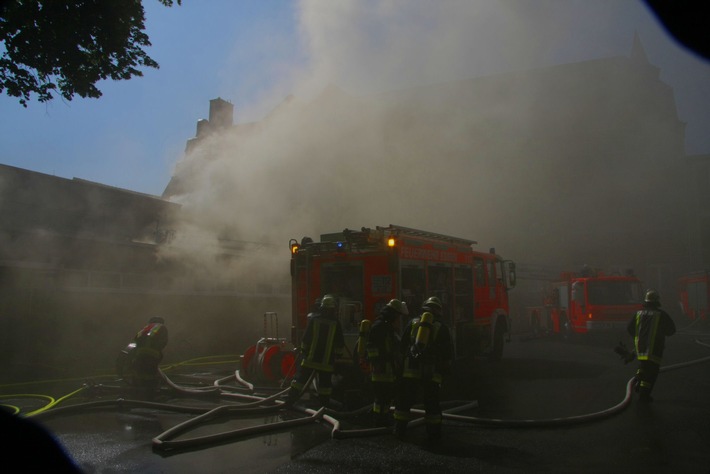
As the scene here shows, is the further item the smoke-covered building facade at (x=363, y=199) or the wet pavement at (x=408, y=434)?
the smoke-covered building facade at (x=363, y=199)

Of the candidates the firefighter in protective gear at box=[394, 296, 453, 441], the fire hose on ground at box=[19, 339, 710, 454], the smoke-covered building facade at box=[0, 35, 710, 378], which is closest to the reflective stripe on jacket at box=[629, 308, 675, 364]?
the fire hose on ground at box=[19, 339, 710, 454]

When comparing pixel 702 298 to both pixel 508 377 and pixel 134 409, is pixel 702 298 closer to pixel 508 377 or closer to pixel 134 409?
pixel 508 377

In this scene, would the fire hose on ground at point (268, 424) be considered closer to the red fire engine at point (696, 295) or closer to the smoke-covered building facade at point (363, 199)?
the smoke-covered building facade at point (363, 199)

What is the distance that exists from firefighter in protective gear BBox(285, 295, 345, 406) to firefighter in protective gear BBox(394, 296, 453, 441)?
1.21m

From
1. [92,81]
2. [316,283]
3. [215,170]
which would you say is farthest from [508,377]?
[215,170]

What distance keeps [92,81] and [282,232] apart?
9.75 metres

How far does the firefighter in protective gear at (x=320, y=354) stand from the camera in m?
6.34

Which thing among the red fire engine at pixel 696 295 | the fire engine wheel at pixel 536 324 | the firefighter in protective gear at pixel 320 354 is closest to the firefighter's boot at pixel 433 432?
the firefighter in protective gear at pixel 320 354

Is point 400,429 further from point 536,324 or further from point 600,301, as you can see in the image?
point 536,324

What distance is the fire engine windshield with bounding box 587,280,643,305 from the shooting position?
15.7m

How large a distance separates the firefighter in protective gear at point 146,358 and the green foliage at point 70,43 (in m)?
3.43

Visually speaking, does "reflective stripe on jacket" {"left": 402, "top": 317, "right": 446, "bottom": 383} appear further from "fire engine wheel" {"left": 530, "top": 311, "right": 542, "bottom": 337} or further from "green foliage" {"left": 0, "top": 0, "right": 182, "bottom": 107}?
"fire engine wheel" {"left": 530, "top": 311, "right": 542, "bottom": 337}

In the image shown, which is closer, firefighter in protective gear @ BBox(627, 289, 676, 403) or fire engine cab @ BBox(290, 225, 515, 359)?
firefighter in protective gear @ BBox(627, 289, 676, 403)

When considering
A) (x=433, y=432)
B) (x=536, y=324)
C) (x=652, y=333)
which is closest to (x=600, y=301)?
(x=536, y=324)
